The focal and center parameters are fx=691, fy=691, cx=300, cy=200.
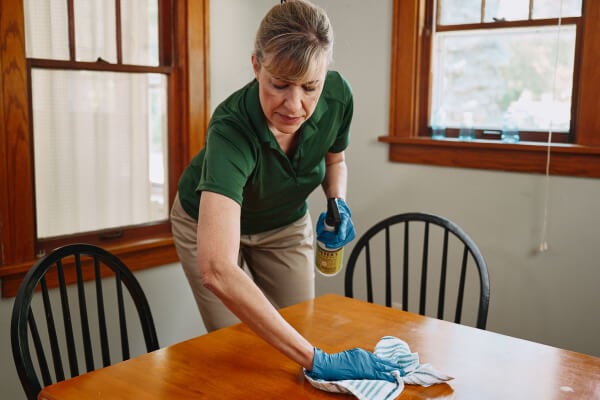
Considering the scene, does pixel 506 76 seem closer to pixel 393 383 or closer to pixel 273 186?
pixel 273 186

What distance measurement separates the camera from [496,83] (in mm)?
2924

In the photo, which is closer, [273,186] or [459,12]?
[273,186]

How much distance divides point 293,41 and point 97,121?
1315 millimetres

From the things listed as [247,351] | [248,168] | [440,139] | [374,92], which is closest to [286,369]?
[247,351]

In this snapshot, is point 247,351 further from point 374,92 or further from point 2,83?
point 374,92

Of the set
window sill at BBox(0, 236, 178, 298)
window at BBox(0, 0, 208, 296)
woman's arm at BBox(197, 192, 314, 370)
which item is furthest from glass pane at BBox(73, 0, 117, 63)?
woman's arm at BBox(197, 192, 314, 370)

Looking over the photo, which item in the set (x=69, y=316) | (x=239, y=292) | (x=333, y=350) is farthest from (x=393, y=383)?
(x=69, y=316)

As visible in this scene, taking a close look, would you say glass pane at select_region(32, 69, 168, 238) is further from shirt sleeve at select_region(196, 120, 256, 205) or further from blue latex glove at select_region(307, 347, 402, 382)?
blue latex glove at select_region(307, 347, 402, 382)

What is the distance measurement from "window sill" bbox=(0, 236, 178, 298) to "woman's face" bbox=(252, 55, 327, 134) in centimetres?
119

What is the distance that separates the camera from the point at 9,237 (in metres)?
2.34

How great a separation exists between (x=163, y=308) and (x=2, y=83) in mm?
1143

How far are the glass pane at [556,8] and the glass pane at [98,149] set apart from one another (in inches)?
60.8

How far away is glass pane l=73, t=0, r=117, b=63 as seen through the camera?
8.20ft

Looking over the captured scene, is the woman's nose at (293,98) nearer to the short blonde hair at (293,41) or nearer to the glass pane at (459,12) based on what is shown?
the short blonde hair at (293,41)
